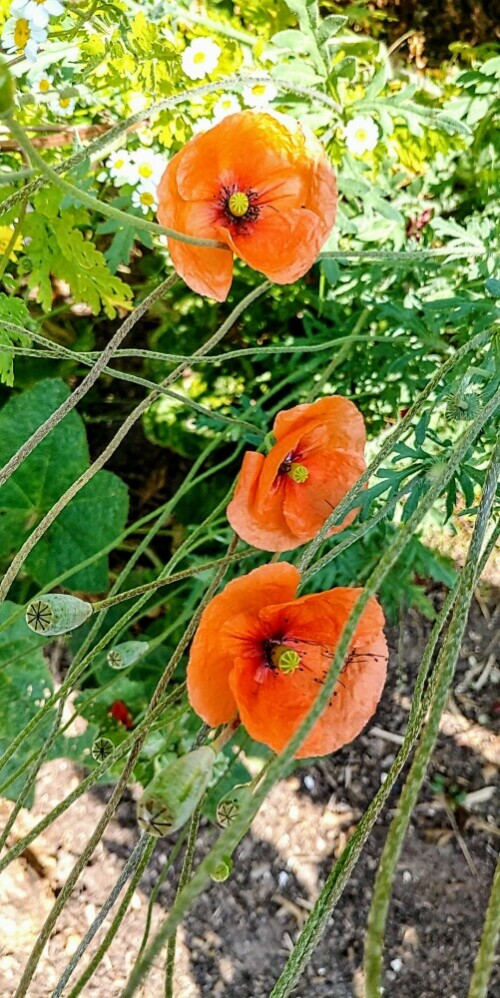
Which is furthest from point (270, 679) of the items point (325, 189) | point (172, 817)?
point (325, 189)

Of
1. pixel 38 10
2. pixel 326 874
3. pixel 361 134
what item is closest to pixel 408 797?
pixel 38 10

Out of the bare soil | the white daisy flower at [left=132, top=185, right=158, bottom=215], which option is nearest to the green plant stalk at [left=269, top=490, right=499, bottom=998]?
the white daisy flower at [left=132, top=185, right=158, bottom=215]

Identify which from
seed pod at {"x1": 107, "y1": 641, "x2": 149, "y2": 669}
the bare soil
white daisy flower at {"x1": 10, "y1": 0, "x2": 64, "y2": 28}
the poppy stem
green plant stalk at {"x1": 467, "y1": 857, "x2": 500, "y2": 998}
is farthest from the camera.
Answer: the bare soil

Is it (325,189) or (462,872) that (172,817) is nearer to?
(325,189)

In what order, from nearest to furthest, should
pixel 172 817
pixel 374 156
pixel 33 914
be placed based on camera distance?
pixel 172 817
pixel 374 156
pixel 33 914

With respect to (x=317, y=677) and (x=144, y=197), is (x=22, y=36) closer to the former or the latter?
(x=144, y=197)

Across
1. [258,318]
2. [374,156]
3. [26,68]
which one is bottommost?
[258,318]

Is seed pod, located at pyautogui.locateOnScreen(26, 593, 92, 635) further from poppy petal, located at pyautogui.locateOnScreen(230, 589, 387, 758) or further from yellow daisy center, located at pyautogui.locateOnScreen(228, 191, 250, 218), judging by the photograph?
yellow daisy center, located at pyautogui.locateOnScreen(228, 191, 250, 218)
